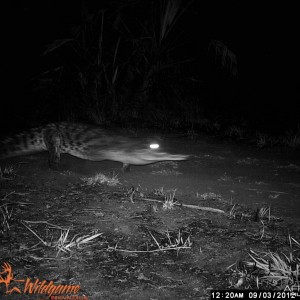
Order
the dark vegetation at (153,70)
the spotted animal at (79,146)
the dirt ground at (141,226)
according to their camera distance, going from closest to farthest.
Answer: the dirt ground at (141,226), the spotted animal at (79,146), the dark vegetation at (153,70)

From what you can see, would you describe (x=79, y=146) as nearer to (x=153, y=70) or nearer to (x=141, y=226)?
(x=141, y=226)

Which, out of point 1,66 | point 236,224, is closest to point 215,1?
point 1,66

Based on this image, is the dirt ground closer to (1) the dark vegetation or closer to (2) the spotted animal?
(2) the spotted animal

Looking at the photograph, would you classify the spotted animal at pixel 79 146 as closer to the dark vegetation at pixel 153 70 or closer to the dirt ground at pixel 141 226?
the dirt ground at pixel 141 226

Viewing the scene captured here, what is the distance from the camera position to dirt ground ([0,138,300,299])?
9.19 feet

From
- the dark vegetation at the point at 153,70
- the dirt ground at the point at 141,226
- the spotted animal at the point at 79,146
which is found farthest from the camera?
the dark vegetation at the point at 153,70

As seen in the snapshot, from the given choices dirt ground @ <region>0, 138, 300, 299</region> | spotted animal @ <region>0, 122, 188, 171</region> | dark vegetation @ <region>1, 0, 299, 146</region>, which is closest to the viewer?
dirt ground @ <region>0, 138, 300, 299</region>

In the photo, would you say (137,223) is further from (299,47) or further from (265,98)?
(299,47)

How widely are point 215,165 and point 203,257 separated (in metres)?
3.70

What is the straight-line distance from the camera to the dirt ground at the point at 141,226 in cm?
280

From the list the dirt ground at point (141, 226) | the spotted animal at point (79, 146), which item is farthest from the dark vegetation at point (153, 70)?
the dirt ground at point (141, 226)

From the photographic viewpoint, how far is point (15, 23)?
42.9ft

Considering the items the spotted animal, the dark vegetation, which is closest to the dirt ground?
the spotted animal

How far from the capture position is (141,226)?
3.75m
